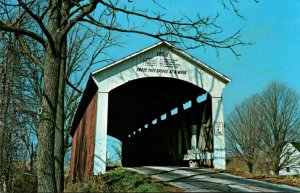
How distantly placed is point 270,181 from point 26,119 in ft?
35.0

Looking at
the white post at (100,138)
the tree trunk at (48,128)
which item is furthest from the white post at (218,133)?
the tree trunk at (48,128)

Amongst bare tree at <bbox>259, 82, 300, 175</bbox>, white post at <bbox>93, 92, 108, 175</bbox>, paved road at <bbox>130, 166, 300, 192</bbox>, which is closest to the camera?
paved road at <bbox>130, 166, 300, 192</bbox>

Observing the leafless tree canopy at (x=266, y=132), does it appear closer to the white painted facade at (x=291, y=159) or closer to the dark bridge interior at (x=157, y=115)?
the white painted facade at (x=291, y=159)

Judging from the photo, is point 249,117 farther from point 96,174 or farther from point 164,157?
point 96,174

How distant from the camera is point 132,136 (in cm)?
2855

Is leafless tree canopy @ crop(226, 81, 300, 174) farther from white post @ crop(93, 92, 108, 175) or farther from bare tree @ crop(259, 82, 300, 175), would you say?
white post @ crop(93, 92, 108, 175)

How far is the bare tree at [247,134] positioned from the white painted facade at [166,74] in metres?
28.6

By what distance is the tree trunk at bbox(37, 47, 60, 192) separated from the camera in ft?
26.8

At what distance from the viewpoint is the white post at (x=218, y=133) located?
13145 millimetres

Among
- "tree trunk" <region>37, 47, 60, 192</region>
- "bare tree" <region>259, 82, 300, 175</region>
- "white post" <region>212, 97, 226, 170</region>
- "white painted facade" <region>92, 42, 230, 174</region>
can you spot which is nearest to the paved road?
"white post" <region>212, 97, 226, 170</region>

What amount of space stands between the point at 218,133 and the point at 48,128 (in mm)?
6581

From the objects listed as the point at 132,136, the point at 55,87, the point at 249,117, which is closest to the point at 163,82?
the point at 55,87

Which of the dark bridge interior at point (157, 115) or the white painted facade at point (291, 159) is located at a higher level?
the dark bridge interior at point (157, 115)

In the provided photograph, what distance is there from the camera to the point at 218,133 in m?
13.3
